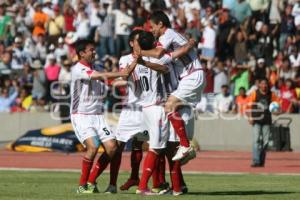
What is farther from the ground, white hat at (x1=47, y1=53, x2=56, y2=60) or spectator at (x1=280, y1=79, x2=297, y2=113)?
white hat at (x1=47, y1=53, x2=56, y2=60)

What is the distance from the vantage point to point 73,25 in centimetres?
3488

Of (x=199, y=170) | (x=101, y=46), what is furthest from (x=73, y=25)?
(x=199, y=170)

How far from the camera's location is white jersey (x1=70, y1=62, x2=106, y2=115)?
15719 millimetres

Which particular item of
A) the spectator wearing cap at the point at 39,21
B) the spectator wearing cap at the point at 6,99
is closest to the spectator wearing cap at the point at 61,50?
the spectator wearing cap at the point at 39,21

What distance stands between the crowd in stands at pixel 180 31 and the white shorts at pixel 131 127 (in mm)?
13215

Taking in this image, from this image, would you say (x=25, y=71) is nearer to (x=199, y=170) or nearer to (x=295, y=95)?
(x=295, y=95)

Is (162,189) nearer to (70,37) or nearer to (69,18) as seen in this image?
(70,37)

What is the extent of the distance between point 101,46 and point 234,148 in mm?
6059

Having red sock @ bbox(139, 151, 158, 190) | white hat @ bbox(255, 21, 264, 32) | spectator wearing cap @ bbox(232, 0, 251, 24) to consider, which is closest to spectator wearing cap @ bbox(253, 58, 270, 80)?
white hat @ bbox(255, 21, 264, 32)

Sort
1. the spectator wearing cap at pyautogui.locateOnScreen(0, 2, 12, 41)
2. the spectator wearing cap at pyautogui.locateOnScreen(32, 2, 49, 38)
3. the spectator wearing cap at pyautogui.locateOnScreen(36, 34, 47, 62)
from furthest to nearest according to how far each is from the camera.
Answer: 1. the spectator wearing cap at pyautogui.locateOnScreen(0, 2, 12, 41)
2. the spectator wearing cap at pyautogui.locateOnScreen(32, 2, 49, 38)
3. the spectator wearing cap at pyautogui.locateOnScreen(36, 34, 47, 62)

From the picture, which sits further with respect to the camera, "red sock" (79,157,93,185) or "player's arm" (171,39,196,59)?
"red sock" (79,157,93,185)

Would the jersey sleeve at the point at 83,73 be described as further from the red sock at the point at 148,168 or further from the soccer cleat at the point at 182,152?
the soccer cleat at the point at 182,152

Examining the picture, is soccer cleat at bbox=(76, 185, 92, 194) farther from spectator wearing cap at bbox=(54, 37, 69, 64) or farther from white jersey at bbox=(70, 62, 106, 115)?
spectator wearing cap at bbox=(54, 37, 69, 64)

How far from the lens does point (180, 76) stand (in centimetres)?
1553
